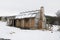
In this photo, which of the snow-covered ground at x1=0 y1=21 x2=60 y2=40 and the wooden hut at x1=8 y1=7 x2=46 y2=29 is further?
the wooden hut at x1=8 y1=7 x2=46 y2=29

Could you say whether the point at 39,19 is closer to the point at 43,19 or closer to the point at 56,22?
the point at 43,19

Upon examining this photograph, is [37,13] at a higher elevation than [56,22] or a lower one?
higher

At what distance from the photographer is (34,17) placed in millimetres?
30047

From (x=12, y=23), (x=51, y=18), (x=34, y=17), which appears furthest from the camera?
(x=51, y=18)

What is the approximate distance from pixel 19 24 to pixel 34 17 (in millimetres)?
5596

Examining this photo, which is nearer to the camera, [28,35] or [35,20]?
[28,35]

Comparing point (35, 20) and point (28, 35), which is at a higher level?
point (35, 20)

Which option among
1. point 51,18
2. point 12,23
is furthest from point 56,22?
point 12,23

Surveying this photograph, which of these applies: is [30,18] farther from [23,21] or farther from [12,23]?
[12,23]

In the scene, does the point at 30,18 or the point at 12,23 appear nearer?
the point at 30,18

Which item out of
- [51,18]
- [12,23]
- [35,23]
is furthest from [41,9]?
[51,18]

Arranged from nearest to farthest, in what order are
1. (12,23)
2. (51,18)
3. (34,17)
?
(34,17)
(12,23)
(51,18)

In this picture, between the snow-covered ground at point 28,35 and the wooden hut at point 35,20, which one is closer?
the snow-covered ground at point 28,35

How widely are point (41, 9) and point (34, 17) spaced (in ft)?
7.57
